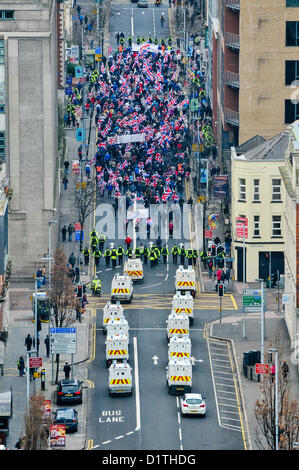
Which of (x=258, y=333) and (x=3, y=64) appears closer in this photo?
(x=258, y=333)

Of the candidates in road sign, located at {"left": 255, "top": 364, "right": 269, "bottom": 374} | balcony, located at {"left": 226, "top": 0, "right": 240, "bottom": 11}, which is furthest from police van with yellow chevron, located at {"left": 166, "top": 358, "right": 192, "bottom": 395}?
balcony, located at {"left": 226, "top": 0, "right": 240, "bottom": 11}

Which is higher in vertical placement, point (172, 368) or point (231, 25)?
point (231, 25)

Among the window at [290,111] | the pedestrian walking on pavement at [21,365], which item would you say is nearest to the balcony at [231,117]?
the window at [290,111]

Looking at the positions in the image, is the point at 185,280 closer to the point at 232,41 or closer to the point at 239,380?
the point at 239,380
